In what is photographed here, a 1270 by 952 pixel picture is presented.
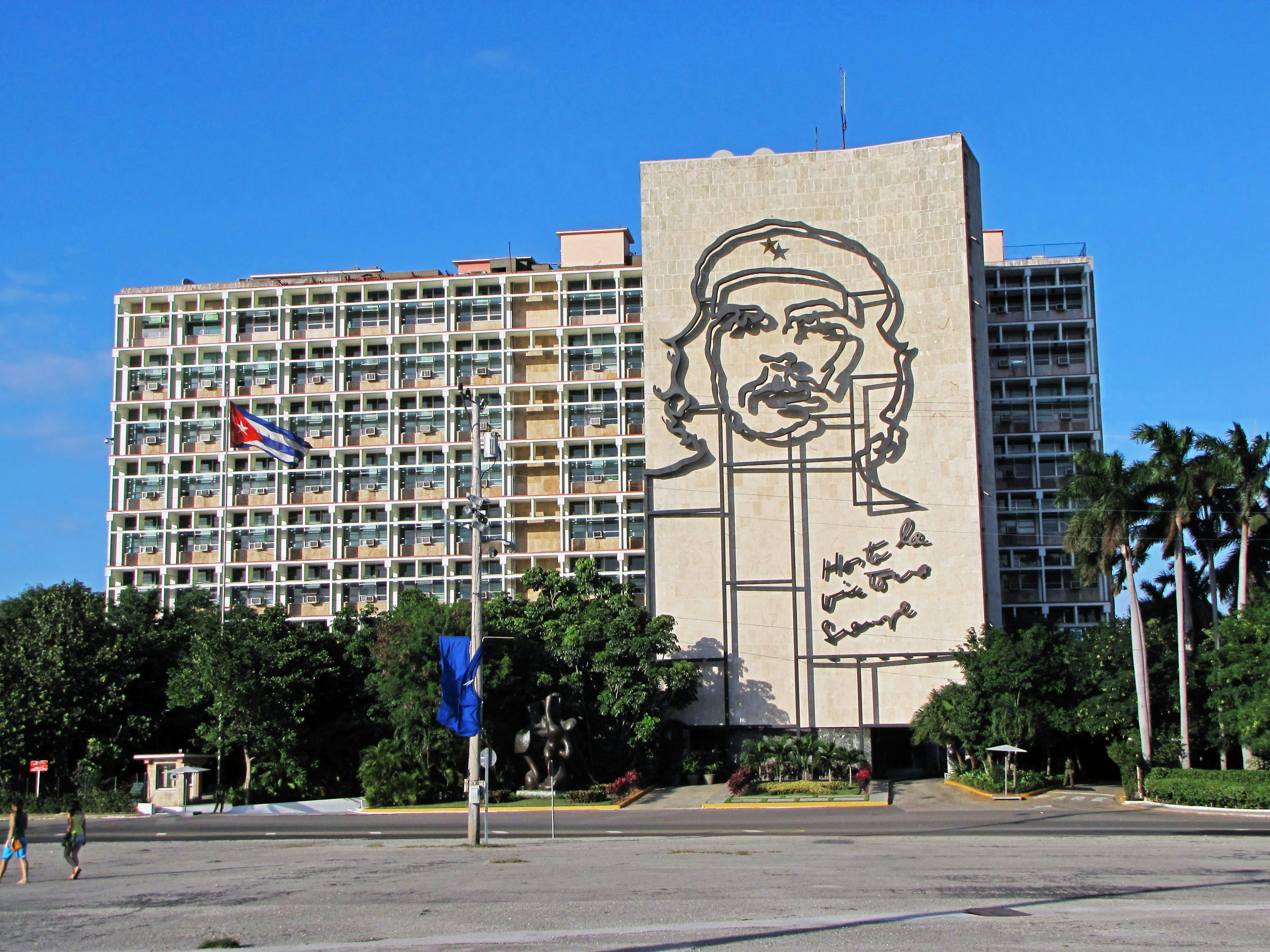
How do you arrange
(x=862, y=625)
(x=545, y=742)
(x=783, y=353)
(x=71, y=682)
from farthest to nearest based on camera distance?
1. (x=783, y=353)
2. (x=862, y=625)
3. (x=71, y=682)
4. (x=545, y=742)

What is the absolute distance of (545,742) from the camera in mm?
58000

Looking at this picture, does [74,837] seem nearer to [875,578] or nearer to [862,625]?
[862,625]

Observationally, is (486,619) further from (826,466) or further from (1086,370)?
(1086,370)

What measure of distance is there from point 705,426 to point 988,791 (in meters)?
24.7

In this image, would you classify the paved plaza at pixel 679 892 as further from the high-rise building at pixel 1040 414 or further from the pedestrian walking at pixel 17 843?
the high-rise building at pixel 1040 414

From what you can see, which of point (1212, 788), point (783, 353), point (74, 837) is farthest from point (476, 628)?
point (783, 353)

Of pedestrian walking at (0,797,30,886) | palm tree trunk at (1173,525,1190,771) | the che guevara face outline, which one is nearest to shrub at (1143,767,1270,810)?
palm tree trunk at (1173,525,1190,771)

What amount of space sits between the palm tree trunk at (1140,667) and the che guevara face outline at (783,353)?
753 inches

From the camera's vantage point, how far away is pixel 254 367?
Answer: 319ft

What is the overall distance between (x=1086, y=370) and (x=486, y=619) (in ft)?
174

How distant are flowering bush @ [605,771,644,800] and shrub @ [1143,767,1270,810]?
23.3m

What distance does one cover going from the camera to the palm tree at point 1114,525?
→ 5397 centimetres

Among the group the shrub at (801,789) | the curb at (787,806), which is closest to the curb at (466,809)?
the curb at (787,806)

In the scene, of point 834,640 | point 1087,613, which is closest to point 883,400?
point 834,640
